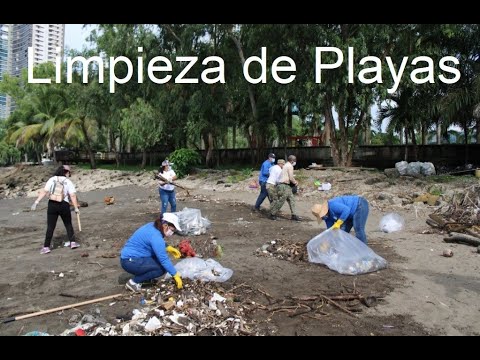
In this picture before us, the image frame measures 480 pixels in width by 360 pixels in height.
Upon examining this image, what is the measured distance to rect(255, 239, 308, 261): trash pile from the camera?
23.1ft

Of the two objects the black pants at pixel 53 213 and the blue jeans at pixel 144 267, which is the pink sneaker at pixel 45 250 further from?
the blue jeans at pixel 144 267

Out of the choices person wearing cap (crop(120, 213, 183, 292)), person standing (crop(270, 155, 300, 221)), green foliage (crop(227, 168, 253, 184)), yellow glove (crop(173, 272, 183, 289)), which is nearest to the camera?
yellow glove (crop(173, 272, 183, 289))

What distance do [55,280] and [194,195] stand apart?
33.2ft

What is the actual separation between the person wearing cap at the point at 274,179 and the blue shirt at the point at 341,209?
377 centimetres

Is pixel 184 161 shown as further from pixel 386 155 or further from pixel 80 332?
pixel 80 332

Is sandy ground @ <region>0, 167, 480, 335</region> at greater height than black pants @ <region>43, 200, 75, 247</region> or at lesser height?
lesser

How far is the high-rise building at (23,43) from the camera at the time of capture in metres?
49.5

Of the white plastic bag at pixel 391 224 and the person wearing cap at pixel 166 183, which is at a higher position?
the person wearing cap at pixel 166 183

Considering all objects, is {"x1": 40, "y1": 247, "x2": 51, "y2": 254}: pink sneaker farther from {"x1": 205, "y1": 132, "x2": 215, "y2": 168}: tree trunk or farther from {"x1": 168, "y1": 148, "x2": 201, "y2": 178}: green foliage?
{"x1": 205, "y1": 132, "x2": 215, "y2": 168}: tree trunk

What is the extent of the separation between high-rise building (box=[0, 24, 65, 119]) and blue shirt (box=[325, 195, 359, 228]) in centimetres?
4782

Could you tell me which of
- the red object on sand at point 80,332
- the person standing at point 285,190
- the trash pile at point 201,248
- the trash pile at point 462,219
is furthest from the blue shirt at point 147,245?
the trash pile at point 462,219

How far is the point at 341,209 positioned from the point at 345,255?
36.8 inches

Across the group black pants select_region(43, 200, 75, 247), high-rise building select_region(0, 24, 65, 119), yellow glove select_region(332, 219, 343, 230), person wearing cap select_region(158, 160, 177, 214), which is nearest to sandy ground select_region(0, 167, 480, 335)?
black pants select_region(43, 200, 75, 247)

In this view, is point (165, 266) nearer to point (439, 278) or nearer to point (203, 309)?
point (203, 309)
